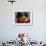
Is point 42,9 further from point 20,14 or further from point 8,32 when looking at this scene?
point 8,32

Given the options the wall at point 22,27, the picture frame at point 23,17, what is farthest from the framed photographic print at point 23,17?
the wall at point 22,27

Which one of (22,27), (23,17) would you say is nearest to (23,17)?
(23,17)

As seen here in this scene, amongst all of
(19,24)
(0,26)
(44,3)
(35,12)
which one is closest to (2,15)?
(0,26)

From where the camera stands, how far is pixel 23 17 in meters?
5.20

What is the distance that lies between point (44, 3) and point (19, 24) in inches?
50.0

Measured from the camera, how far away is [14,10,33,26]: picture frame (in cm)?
514

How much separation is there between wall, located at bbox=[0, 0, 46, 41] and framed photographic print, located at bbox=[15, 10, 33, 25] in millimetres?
119

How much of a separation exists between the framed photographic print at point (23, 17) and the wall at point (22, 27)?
12 centimetres

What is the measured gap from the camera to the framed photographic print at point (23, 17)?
5141 millimetres

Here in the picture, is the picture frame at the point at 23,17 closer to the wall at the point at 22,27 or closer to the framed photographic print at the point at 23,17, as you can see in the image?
the framed photographic print at the point at 23,17

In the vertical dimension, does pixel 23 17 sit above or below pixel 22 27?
above

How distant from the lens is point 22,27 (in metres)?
5.18

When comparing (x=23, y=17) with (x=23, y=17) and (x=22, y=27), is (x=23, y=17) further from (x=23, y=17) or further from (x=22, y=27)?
(x=22, y=27)

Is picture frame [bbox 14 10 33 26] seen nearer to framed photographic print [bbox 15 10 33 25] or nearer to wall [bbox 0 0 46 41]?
framed photographic print [bbox 15 10 33 25]
